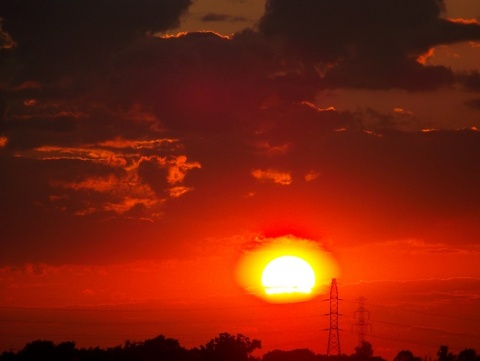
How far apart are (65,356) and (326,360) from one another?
51622 millimetres

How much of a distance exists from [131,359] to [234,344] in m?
25.6

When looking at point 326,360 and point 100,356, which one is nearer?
point 100,356

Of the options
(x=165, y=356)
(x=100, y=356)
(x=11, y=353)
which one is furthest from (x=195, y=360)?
(x=11, y=353)

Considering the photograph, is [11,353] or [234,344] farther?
[234,344]

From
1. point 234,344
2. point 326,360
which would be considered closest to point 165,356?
point 234,344

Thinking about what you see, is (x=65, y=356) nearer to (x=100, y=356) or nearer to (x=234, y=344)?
(x=100, y=356)

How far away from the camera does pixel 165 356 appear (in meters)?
187

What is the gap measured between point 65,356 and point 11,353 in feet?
31.6

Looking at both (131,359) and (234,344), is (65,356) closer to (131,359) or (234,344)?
(131,359)

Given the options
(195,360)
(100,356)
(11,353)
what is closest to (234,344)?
(195,360)

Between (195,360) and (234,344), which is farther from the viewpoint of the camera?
(234,344)

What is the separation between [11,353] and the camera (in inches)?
7077

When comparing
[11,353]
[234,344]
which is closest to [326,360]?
[234,344]

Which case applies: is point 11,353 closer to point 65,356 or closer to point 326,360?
point 65,356
